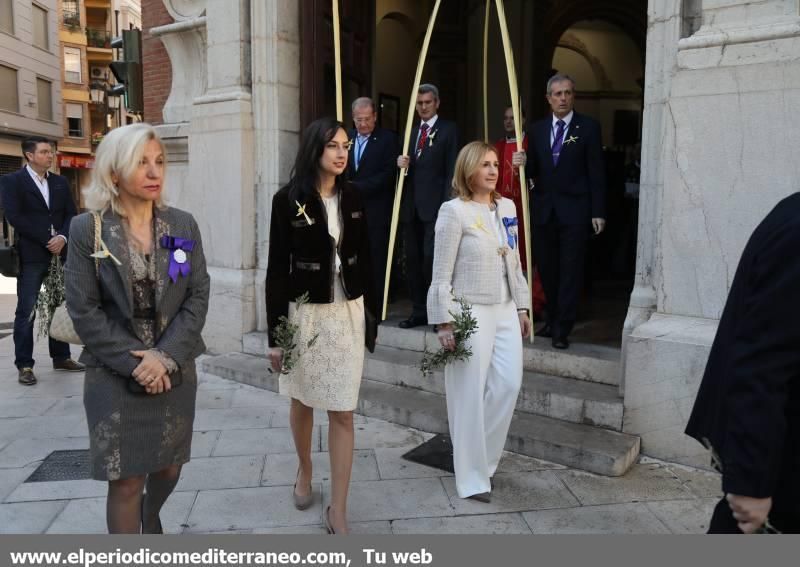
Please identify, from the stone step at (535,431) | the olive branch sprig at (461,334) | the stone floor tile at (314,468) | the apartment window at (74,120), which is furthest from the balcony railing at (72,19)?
the olive branch sprig at (461,334)

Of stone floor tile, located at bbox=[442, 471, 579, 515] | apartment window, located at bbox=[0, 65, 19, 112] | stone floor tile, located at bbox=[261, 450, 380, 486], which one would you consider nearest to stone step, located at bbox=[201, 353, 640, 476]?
stone floor tile, located at bbox=[442, 471, 579, 515]

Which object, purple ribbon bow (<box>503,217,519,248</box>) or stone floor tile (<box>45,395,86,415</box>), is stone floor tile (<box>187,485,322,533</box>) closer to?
purple ribbon bow (<box>503,217,519,248</box>)

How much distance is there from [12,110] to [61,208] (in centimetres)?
3146

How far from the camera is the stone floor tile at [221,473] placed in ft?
13.5

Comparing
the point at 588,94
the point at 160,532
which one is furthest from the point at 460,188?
the point at 588,94

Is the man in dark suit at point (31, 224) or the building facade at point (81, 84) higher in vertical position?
the building facade at point (81, 84)

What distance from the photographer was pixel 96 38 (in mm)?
42906

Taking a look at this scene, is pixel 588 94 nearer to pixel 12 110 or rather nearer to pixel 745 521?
pixel 745 521

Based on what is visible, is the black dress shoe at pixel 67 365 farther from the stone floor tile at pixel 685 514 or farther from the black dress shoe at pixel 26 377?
the stone floor tile at pixel 685 514

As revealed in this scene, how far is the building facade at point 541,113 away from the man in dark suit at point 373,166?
3.02 ft

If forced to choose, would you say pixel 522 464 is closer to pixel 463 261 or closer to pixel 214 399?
pixel 463 261

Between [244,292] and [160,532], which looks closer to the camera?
[160,532]

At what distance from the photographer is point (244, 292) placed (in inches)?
268

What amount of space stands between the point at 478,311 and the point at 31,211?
462 centimetres
